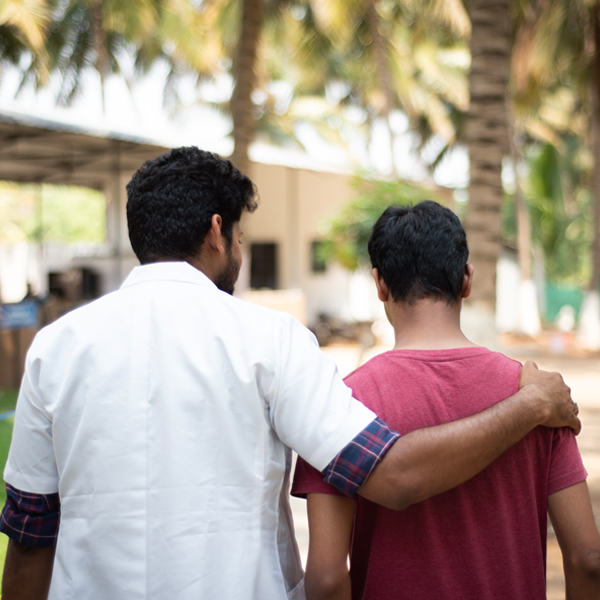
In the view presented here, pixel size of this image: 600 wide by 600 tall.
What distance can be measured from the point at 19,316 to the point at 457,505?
9135 mm

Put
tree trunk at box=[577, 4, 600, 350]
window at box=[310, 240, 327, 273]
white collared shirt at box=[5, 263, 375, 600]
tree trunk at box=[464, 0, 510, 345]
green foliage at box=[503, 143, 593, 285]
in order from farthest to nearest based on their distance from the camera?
green foliage at box=[503, 143, 593, 285]
window at box=[310, 240, 327, 273]
tree trunk at box=[577, 4, 600, 350]
tree trunk at box=[464, 0, 510, 345]
white collared shirt at box=[5, 263, 375, 600]

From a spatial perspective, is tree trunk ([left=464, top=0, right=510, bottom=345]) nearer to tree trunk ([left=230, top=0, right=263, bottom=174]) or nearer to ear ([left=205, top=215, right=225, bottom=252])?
tree trunk ([left=230, top=0, right=263, bottom=174])

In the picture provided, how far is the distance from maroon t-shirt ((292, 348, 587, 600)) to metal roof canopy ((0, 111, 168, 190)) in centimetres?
872

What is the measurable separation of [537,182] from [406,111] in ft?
19.7

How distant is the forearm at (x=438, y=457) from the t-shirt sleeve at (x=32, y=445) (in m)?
0.69

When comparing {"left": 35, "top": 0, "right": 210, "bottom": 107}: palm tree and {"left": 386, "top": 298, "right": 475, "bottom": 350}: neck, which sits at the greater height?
{"left": 35, "top": 0, "right": 210, "bottom": 107}: palm tree

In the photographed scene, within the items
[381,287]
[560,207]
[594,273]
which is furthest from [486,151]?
[560,207]

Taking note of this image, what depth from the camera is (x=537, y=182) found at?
84.5 ft

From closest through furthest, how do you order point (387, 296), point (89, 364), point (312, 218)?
point (89, 364) → point (387, 296) → point (312, 218)

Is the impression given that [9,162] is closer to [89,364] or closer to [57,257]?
[57,257]

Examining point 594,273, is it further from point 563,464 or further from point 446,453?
point 446,453

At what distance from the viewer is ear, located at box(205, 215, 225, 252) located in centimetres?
147

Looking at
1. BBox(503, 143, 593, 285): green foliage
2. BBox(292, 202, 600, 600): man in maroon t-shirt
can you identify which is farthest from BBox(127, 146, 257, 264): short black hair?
BBox(503, 143, 593, 285): green foliage

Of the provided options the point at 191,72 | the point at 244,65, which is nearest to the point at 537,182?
the point at 191,72
